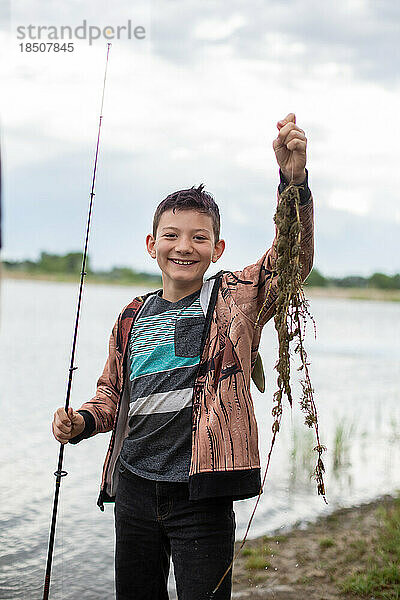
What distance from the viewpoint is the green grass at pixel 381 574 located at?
4.27 m

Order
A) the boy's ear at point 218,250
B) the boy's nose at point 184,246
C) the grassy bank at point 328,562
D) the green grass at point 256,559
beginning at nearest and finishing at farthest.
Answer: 1. the boy's nose at point 184,246
2. the boy's ear at point 218,250
3. the grassy bank at point 328,562
4. the green grass at point 256,559

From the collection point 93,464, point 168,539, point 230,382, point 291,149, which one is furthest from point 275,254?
point 93,464

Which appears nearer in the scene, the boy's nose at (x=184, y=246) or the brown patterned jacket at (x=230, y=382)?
the brown patterned jacket at (x=230, y=382)

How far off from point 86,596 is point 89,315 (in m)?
24.4

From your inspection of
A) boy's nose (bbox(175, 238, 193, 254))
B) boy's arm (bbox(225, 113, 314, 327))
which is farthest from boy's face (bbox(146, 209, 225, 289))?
boy's arm (bbox(225, 113, 314, 327))

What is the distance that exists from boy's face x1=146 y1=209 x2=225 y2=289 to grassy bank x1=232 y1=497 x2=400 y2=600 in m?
2.70

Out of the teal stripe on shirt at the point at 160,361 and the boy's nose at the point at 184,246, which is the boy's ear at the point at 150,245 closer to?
the boy's nose at the point at 184,246

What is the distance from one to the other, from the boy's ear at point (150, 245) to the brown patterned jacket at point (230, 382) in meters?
0.27

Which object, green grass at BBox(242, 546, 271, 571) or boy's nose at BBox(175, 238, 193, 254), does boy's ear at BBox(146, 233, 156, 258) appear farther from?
green grass at BBox(242, 546, 271, 571)

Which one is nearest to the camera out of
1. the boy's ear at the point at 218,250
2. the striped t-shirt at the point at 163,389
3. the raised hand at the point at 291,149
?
the raised hand at the point at 291,149

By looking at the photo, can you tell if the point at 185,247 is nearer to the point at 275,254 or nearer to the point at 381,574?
the point at 275,254

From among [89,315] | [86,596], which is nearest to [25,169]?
[89,315]

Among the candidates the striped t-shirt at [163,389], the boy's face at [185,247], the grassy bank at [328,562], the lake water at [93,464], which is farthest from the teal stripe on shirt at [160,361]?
the lake water at [93,464]

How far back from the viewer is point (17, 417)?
33.4 ft
